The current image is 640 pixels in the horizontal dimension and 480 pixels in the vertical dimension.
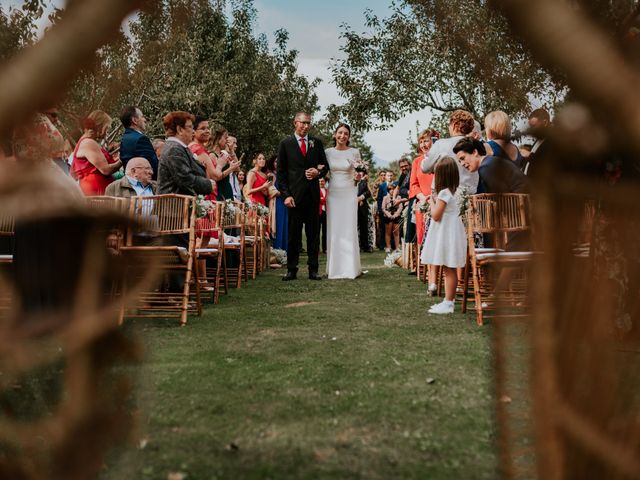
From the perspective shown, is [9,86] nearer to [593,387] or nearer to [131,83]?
[131,83]

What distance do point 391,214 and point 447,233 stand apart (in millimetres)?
12948

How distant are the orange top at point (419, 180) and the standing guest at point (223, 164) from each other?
103 inches

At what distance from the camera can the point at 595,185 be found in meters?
1.03

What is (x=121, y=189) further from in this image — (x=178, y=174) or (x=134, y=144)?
(x=134, y=144)

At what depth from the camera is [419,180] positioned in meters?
10.2

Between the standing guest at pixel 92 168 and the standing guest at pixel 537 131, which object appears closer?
the standing guest at pixel 537 131

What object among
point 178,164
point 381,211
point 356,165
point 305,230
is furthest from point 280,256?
point 178,164

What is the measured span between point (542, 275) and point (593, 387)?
0.19m

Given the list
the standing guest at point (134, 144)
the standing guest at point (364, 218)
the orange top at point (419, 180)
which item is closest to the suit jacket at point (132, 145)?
the standing guest at point (134, 144)

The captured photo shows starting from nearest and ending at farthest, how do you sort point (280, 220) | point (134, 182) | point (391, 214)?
point (134, 182) < point (280, 220) < point (391, 214)

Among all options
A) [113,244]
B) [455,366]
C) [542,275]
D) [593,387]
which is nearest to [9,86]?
[113,244]

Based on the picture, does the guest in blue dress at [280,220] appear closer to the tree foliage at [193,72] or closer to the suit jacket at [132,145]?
the tree foliage at [193,72]

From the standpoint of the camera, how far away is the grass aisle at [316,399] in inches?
105

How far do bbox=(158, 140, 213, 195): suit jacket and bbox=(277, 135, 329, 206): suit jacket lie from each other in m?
3.27
